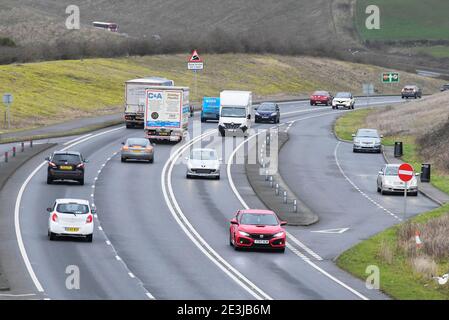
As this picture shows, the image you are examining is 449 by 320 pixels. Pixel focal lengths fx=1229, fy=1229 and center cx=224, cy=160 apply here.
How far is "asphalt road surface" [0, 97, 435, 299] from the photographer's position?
118 feet

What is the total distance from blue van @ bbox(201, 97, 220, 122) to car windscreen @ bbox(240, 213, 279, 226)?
53890 mm

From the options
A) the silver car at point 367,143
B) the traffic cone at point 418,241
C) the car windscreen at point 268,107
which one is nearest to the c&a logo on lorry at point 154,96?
the silver car at point 367,143

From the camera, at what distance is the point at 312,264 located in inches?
1649

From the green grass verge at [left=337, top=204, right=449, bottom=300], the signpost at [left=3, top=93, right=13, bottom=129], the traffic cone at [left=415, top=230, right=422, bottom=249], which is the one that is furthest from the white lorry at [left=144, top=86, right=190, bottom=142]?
the traffic cone at [left=415, top=230, right=422, bottom=249]

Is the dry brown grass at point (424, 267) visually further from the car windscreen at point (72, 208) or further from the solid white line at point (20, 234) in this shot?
the solid white line at point (20, 234)

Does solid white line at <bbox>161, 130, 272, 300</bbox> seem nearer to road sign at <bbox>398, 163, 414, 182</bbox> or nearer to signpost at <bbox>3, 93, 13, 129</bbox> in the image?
road sign at <bbox>398, 163, 414, 182</bbox>

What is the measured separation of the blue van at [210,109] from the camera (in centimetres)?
9806

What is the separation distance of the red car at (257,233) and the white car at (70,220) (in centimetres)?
526

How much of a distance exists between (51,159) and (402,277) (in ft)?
81.0

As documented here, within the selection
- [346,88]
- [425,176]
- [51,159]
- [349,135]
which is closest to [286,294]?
[51,159]

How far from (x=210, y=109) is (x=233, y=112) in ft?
35.4

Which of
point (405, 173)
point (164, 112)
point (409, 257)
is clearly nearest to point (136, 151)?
point (164, 112)

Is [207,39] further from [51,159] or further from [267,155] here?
[51,159]
